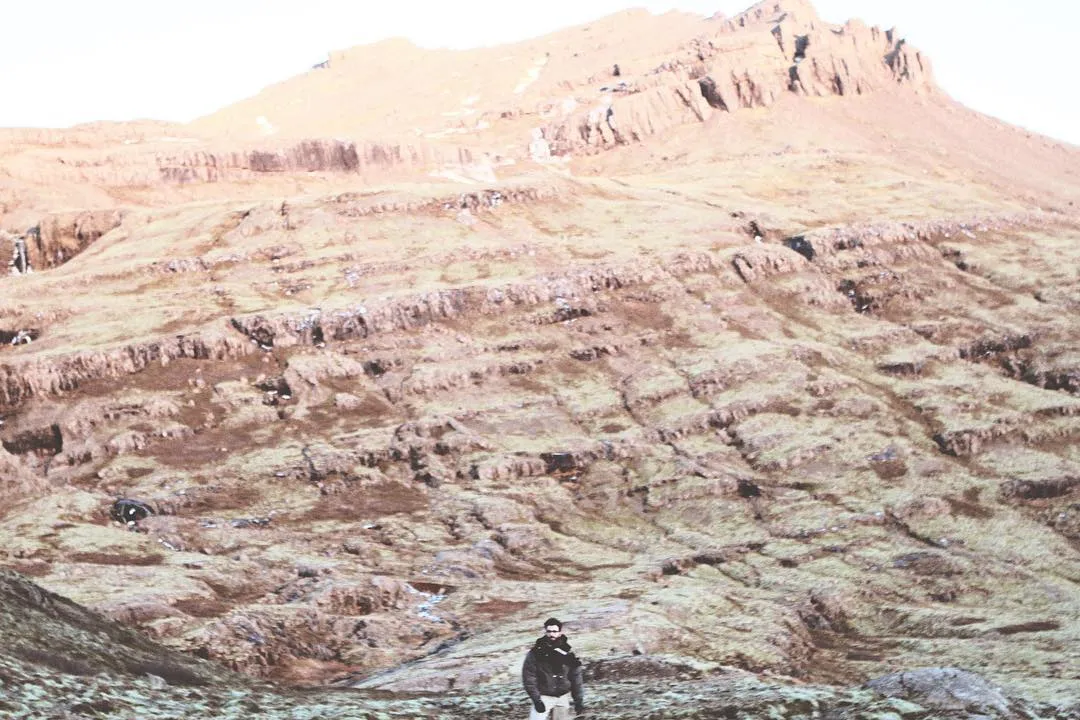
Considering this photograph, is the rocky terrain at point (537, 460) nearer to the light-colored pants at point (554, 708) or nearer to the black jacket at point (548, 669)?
the light-colored pants at point (554, 708)

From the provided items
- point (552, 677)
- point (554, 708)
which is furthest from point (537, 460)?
point (552, 677)

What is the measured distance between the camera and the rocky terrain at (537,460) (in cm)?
4753

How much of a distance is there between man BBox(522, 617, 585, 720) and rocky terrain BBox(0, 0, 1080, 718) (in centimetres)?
449

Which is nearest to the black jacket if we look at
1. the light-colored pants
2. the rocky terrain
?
the light-colored pants

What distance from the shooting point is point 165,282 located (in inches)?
6442

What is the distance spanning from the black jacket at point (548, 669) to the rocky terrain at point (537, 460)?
193 inches

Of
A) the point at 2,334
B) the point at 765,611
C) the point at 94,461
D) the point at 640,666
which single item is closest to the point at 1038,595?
the point at 765,611

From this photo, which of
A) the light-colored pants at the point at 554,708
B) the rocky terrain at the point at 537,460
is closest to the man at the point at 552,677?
the light-colored pants at the point at 554,708

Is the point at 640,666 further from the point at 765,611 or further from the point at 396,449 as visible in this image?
the point at 396,449

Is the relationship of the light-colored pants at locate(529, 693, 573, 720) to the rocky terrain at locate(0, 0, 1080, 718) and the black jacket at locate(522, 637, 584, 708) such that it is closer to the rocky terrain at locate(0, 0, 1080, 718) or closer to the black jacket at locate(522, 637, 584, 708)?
the black jacket at locate(522, 637, 584, 708)

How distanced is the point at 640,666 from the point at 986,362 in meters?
109

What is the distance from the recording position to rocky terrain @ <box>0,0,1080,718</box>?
156ft

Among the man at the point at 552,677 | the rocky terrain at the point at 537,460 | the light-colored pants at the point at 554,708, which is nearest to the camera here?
the man at the point at 552,677

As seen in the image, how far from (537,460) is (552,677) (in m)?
88.3
